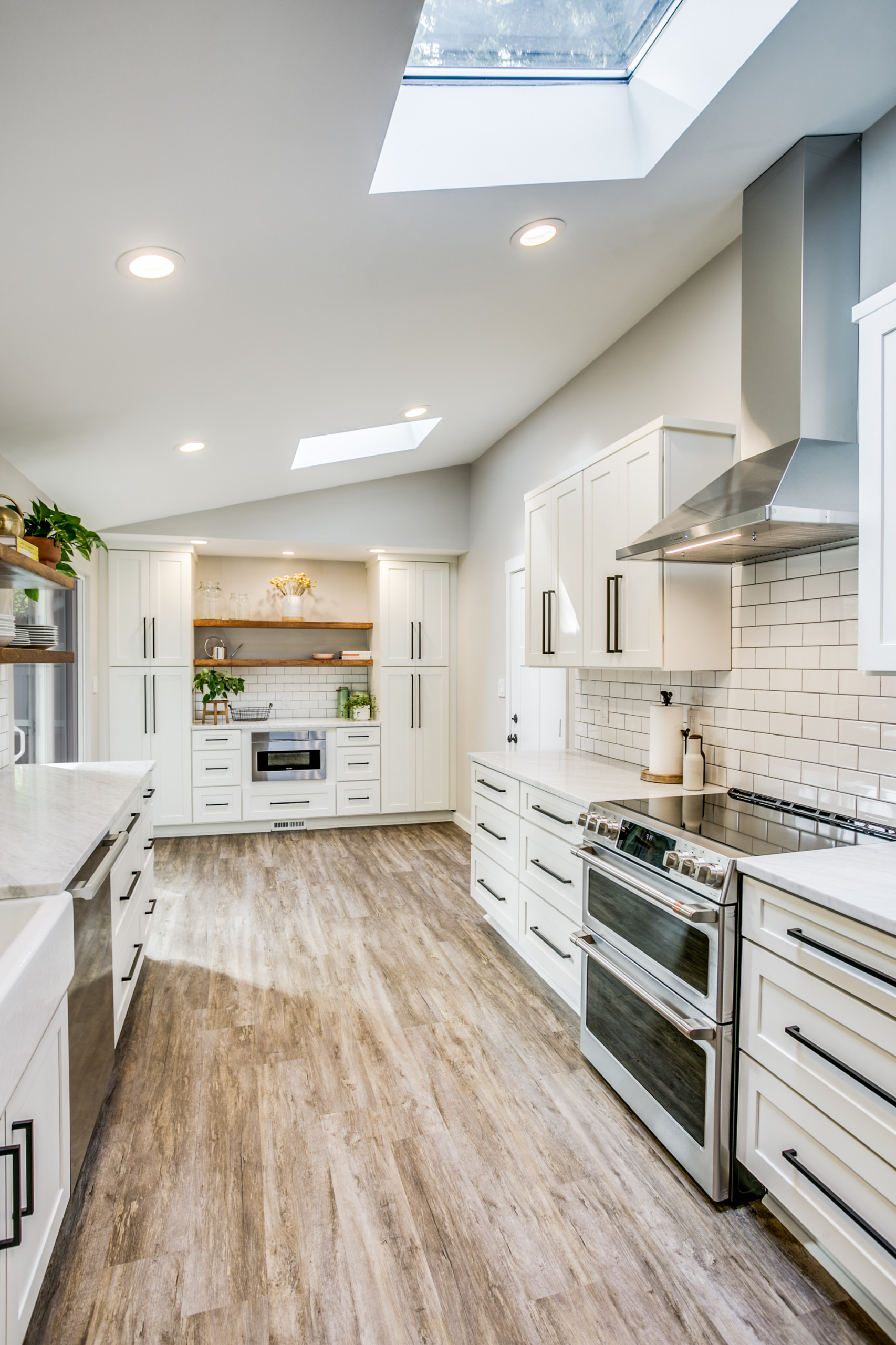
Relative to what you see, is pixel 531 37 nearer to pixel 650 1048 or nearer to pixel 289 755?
pixel 650 1048

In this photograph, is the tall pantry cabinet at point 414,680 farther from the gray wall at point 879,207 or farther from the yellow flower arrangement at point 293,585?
Answer: the gray wall at point 879,207

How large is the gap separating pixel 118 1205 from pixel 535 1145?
111cm

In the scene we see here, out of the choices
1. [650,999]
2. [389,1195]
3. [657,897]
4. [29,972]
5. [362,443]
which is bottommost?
[389,1195]

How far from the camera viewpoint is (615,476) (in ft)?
9.39

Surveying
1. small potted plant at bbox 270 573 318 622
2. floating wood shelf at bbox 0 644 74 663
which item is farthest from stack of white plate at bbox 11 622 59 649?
small potted plant at bbox 270 573 318 622

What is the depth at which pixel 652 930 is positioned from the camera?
79.5 inches

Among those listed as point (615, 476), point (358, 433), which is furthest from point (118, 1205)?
point (358, 433)

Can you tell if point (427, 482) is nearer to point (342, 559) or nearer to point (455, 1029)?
point (342, 559)

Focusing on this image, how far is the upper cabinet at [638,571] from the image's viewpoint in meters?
2.56

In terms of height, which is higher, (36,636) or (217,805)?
(36,636)

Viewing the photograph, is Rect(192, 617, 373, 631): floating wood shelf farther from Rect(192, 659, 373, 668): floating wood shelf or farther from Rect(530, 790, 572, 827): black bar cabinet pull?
Rect(530, 790, 572, 827): black bar cabinet pull

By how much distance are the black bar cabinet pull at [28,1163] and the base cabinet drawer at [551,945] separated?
5.63 ft

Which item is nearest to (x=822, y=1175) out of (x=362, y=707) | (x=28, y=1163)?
(x=28, y=1163)

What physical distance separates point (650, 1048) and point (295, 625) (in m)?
4.53
